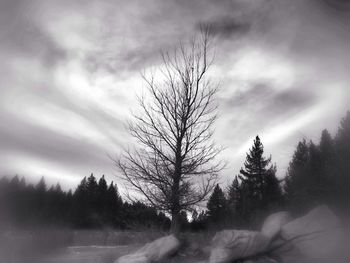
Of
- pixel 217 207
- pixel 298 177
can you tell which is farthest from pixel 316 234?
pixel 298 177

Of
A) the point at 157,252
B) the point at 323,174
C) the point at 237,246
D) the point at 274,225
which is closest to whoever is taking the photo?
the point at 237,246

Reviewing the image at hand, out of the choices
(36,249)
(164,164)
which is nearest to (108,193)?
(36,249)

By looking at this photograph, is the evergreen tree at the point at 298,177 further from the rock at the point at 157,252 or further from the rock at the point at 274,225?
the rock at the point at 157,252

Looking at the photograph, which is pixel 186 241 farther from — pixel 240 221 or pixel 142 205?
pixel 240 221

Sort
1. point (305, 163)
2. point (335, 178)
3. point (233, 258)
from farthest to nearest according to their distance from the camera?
point (305, 163) → point (335, 178) → point (233, 258)

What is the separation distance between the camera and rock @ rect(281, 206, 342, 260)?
8617 mm

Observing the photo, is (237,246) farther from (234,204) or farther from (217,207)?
(234,204)

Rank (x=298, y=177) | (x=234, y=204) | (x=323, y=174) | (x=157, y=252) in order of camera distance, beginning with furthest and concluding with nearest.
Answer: (x=234, y=204) < (x=298, y=177) < (x=323, y=174) < (x=157, y=252)

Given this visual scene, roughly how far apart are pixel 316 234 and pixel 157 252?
4404 millimetres

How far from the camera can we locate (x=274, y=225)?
9586mm

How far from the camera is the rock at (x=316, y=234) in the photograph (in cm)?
862

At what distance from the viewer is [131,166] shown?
11.7 metres

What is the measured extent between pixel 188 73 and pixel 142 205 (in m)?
5.33

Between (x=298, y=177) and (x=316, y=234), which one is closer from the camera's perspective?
(x=316, y=234)
